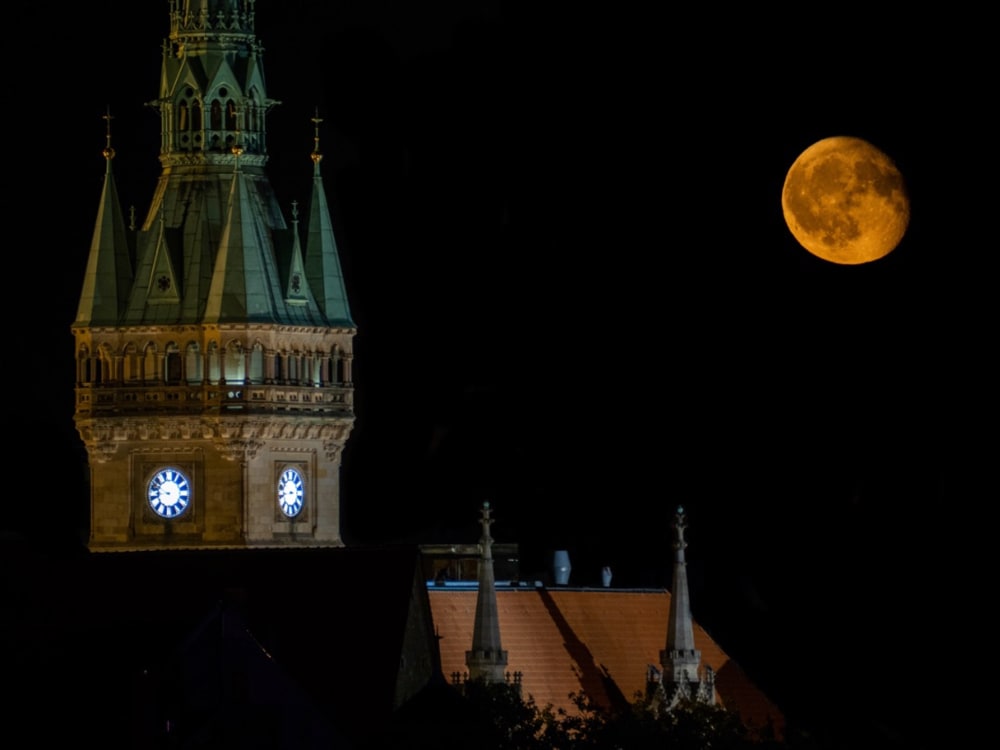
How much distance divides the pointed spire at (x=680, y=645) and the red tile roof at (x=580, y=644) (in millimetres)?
936

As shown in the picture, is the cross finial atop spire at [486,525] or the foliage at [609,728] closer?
the foliage at [609,728]

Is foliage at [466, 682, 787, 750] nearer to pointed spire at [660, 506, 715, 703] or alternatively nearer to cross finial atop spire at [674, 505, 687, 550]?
cross finial atop spire at [674, 505, 687, 550]

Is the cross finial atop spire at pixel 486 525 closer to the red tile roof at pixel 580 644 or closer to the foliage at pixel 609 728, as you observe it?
the red tile roof at pixel 580 644

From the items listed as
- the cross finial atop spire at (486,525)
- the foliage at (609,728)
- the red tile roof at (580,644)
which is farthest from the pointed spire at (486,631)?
the foliage at (609,728)

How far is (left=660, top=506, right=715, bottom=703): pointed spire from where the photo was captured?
19025cm

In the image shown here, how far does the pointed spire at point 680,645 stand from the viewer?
190250 millimetres

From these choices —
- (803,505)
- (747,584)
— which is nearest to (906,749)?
(803,505)

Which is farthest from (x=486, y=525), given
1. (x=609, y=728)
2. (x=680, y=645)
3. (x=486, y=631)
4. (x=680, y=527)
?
(x=609, y=728)

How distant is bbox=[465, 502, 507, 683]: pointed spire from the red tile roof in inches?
47.1

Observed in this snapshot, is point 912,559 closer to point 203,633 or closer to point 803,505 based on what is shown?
point 803,505

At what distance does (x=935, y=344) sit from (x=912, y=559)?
4309mm

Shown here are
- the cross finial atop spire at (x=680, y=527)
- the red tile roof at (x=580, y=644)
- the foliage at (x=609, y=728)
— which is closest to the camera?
the foliage at (x=609, y=728)

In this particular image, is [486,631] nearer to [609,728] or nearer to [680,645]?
[680,645]

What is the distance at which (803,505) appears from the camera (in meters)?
173
